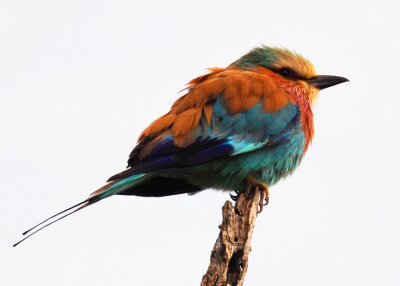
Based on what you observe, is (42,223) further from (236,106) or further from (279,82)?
(279,82)

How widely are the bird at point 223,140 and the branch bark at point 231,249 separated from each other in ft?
3.05

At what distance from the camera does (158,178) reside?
23.8 feet

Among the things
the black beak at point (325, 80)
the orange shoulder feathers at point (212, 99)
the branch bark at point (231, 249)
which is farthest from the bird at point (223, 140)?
the branch bark at point (231, 249)

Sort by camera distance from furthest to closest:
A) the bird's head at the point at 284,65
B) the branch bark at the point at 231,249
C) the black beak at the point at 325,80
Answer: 1. the black beak at the point at 325,80
2. the bird's head at the point at 284,65
3. the branch bark at the point at 231,249

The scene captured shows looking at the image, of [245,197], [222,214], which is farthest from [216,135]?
[222,214]

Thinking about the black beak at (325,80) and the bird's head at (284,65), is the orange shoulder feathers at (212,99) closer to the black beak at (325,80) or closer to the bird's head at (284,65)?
the bird's head at (284,65)

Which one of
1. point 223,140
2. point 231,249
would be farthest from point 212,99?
point 231,249

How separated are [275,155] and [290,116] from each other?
38 centimetres

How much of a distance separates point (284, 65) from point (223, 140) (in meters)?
1.25

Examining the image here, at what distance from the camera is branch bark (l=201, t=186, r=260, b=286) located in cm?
538

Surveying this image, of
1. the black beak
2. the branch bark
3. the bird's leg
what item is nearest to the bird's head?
the black beak

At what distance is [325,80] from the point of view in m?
8.20

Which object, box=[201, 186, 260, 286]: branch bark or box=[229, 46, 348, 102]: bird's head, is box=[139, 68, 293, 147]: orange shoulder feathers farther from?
box=[201, 186, 260, 286]: branch bark

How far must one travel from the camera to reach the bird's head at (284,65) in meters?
7.93
